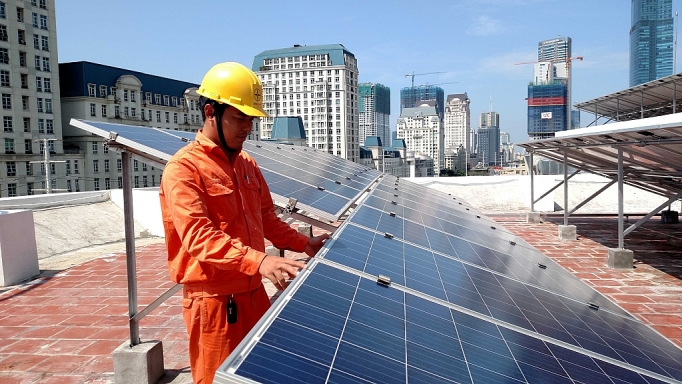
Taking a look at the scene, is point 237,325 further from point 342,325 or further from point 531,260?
point 531,260

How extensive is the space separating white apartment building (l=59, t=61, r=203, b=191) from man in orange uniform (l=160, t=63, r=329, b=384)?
54.1 metres

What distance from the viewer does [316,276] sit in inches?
102

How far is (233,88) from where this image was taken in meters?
3.02

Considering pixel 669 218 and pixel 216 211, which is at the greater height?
pixel 216 211

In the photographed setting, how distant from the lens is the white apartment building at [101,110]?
57938mm

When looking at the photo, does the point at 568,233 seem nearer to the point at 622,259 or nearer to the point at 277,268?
the point at 622,259

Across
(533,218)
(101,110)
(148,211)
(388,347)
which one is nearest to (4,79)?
(101,110)

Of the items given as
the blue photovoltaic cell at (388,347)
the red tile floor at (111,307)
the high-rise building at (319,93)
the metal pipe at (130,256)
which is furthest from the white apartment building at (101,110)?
the blue photovoltaic cell at (388,347)

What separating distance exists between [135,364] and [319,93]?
114514 mm

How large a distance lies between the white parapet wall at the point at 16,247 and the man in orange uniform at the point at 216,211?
24.6 feet

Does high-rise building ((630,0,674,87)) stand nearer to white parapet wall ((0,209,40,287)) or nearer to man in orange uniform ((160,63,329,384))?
white parapet wall ((0,209,40,287))

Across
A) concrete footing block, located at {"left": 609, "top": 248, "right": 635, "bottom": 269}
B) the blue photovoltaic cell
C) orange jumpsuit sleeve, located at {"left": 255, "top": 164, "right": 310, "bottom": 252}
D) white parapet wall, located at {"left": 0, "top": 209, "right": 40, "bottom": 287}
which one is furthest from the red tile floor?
the blue photovoltaic cell

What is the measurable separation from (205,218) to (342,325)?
953 mm

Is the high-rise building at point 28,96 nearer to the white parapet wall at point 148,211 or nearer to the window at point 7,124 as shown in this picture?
the window at point 7,124
